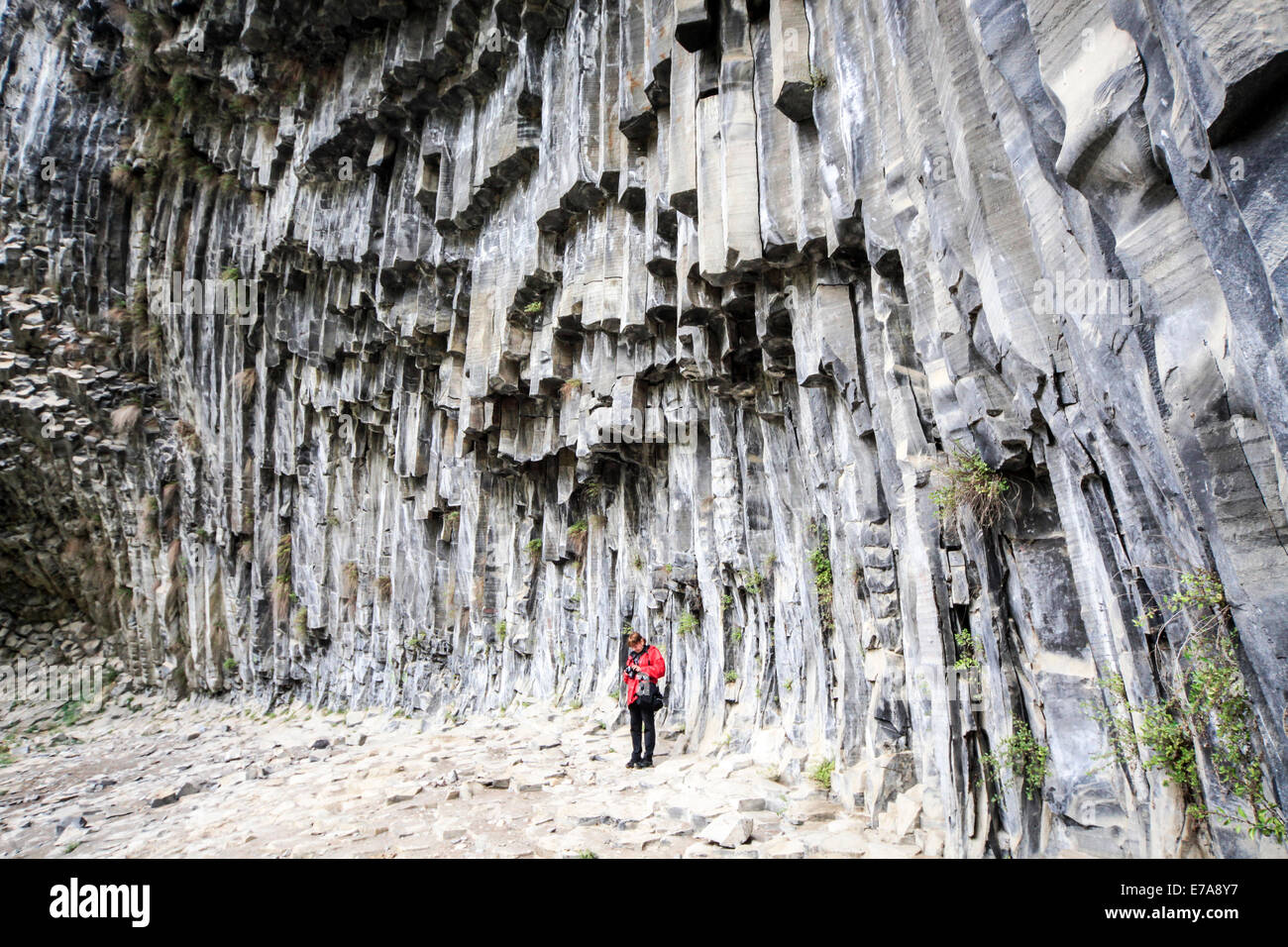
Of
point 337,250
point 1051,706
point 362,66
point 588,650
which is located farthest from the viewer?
point 337,250

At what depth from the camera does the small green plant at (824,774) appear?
23.8ft

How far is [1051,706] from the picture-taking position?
461cm

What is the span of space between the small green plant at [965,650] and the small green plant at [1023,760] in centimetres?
59

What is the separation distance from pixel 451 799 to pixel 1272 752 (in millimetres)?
7177

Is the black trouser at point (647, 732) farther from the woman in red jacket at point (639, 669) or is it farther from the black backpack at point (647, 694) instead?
the black backpack at point (647, 694)

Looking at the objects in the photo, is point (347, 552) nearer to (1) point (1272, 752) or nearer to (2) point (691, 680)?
(2) point (691, 680)

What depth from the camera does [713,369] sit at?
9.47m

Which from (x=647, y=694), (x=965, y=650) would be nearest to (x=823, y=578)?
(x=647, y=694)

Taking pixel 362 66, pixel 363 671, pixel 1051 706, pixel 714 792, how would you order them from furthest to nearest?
pixel 363 671 → pixel 362 66 → pixel 714 792 → pixel 1051 706

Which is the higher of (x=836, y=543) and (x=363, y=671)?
(x=836, y=543)

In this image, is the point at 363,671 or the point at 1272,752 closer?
the point at 1272,752

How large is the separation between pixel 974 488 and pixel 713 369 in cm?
480

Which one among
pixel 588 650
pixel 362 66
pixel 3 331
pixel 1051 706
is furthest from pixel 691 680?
pixel 3 331

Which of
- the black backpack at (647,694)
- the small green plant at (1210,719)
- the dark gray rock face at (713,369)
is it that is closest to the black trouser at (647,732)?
the black backpack at (647,694)
